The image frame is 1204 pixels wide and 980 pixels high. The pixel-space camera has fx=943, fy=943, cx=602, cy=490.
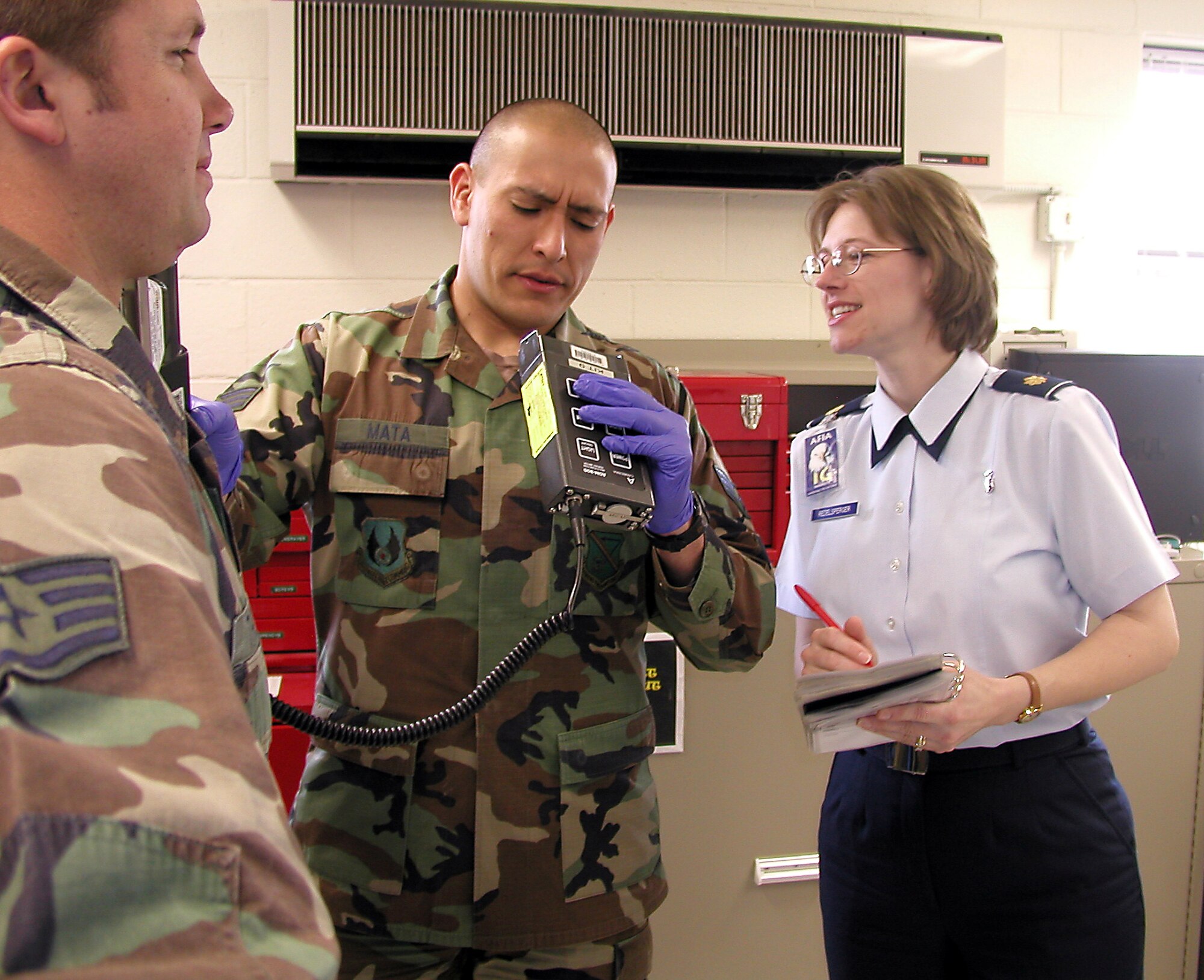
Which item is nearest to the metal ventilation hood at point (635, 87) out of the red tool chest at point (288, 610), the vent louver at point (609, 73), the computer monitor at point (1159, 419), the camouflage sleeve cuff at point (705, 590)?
the vent louver at point (609, 73)

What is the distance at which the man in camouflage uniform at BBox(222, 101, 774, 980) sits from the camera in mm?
1081

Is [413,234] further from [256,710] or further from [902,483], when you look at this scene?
[256,710]

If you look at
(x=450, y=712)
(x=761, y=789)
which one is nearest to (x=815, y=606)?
→ (x=450, y=712)

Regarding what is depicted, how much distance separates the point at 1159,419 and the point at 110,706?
2155 millimetres

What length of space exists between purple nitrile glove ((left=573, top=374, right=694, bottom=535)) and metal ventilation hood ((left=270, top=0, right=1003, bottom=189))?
1.38 metres

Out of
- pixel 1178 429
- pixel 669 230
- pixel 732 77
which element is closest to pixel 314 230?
pixel 669 230

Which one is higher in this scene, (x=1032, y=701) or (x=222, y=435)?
(x=222, y=435)

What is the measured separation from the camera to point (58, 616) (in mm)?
403

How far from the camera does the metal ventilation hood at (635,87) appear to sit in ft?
7.05

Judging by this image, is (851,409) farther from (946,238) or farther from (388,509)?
(388,509)

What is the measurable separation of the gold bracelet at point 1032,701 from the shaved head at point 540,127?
2.74ft

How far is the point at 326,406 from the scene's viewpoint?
1.19 metres

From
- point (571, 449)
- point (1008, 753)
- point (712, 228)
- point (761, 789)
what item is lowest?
point (761, 789)

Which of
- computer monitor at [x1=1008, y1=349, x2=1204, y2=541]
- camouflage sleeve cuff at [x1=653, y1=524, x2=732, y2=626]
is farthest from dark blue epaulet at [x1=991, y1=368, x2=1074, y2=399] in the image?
computer monitor at [x1=1008, y1=349, x2=1204, y2=541]
